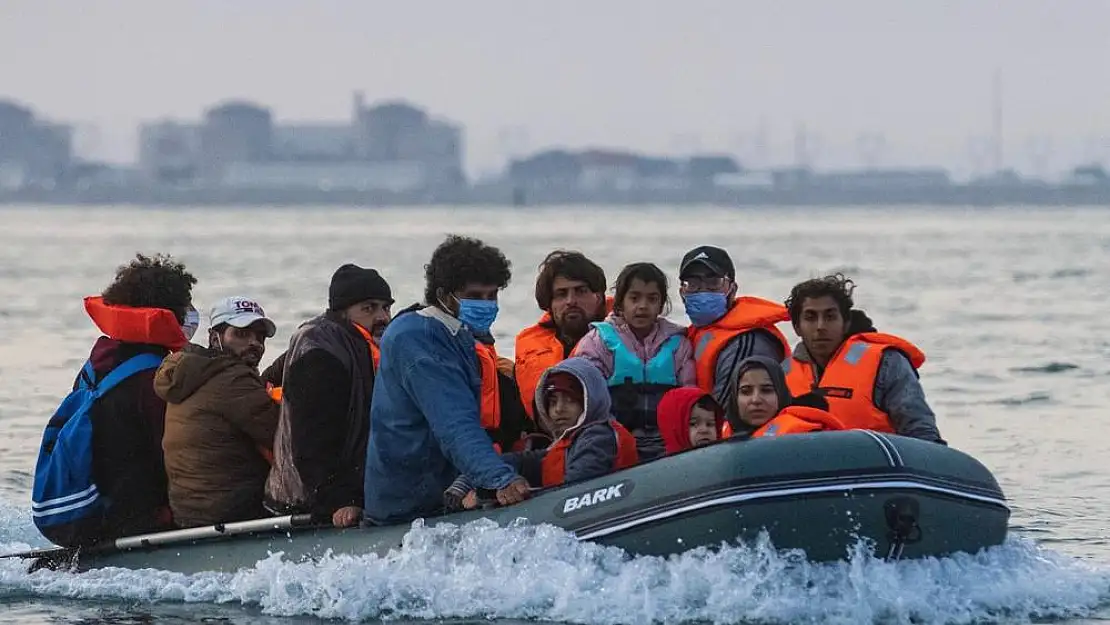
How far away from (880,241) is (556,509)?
46246 mm

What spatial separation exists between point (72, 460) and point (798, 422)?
9.05 feet

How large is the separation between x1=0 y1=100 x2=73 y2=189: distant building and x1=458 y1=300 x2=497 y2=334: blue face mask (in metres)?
166

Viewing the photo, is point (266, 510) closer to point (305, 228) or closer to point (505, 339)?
point (505, 339)

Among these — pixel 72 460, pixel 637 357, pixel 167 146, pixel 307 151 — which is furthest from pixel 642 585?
pixel 167 146

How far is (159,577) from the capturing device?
7082 mm

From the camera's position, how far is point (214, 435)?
6.88m

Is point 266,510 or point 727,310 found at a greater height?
point 727,310

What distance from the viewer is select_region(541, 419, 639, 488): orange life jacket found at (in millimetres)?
6453

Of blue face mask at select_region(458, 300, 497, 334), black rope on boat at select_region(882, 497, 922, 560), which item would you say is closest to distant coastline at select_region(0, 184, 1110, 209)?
blue face mask at select_region(458, 300, 497, 334)

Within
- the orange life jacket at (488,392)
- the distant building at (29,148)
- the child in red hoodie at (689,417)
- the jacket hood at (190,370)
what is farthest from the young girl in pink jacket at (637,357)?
the distant building at (29,148)

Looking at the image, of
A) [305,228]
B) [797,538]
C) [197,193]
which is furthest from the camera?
[197,193]

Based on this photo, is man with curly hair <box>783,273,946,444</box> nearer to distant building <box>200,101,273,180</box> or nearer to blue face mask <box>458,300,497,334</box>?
blue face mask <box>458,300,497,334</box>

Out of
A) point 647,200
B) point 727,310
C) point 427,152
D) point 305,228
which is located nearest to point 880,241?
point 305,228

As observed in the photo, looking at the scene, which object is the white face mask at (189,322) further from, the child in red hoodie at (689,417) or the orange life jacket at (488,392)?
the child in red hoodie at (689,417)
